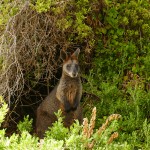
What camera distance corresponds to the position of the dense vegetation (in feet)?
24.0

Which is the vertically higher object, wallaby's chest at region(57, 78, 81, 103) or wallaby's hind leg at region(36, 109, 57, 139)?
wallaby's chest at region(57, 78, 81, 103)

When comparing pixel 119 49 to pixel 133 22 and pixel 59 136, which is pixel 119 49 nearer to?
pixel 133 22

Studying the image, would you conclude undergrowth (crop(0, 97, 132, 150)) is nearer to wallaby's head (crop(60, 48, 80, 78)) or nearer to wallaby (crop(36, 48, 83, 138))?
wallaby's head (crop(60, 48, 80, 78))

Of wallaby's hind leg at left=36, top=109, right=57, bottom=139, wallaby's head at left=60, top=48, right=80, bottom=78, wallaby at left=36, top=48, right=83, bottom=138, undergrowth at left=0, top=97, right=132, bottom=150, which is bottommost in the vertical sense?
wallaby's hind leg at left=36, top=109, right=57, bottom=139

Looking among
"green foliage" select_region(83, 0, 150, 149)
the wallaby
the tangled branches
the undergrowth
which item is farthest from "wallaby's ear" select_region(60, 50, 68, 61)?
the undergrowth

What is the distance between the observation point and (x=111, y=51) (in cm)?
873

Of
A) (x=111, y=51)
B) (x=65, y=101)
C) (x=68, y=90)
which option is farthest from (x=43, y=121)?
(x=111, y=51)

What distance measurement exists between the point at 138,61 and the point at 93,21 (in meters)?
1.14

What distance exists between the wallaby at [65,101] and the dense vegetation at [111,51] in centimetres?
29

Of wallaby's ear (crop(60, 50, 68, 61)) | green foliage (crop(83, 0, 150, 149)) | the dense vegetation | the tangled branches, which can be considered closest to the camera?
the tangled branches

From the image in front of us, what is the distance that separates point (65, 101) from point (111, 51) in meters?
1.72

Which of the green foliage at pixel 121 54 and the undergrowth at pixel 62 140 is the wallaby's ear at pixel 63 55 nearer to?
the green foliage at pixel 121 54

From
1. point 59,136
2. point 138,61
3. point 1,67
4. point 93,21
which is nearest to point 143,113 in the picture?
point 138,61

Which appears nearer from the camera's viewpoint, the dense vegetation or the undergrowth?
the undergrowth
